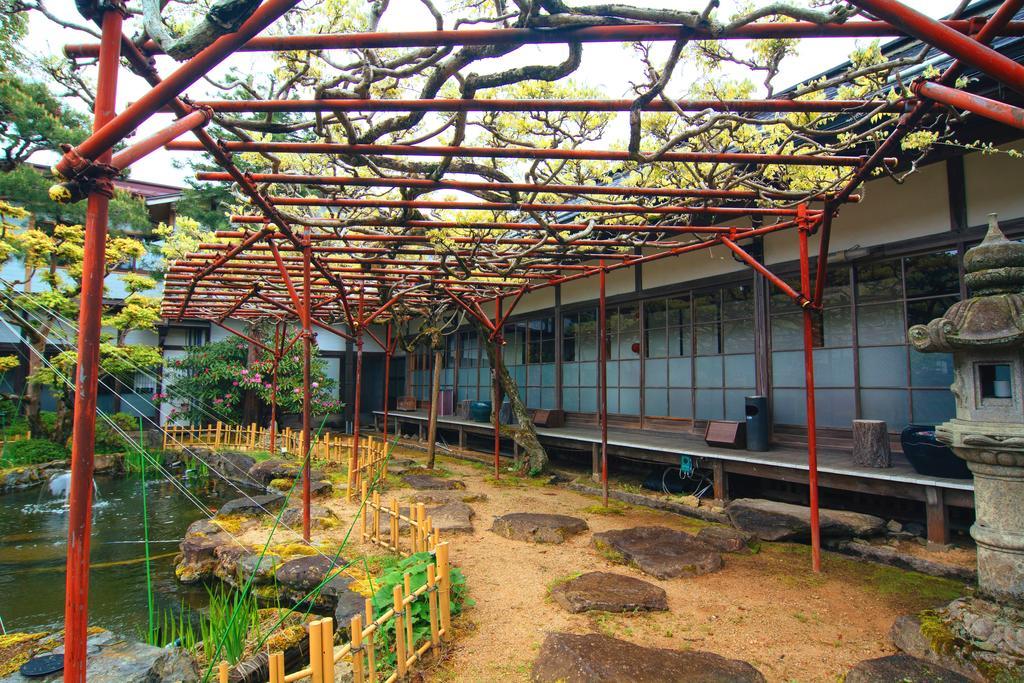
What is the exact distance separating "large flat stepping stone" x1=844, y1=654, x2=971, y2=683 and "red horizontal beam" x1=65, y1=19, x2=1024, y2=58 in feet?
9.63

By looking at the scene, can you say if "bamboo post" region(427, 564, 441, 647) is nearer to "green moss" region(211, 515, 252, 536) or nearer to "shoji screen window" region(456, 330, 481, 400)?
"green moss" region(211, 515, 252, 536)

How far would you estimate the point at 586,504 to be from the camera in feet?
23.0

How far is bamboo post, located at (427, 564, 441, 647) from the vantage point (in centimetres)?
324

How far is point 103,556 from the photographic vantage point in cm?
637

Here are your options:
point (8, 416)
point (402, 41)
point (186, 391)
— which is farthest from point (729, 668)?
point (8, 416)

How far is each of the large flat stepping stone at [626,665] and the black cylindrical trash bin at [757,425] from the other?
3981 millimetres

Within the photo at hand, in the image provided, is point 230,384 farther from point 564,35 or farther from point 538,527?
point 564,35

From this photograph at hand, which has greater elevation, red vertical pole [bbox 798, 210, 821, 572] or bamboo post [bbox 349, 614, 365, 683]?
red vertical pole [bbox 798, 210, 821, 572]

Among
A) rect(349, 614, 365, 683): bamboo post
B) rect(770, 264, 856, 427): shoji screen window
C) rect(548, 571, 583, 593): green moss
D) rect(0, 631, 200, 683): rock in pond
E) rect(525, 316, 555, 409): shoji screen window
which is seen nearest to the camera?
rect(0, 631, 200, 683): rock in pond

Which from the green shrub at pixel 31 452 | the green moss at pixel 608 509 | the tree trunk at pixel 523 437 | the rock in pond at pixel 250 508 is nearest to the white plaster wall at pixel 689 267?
the tree trunk at pixel 523 437

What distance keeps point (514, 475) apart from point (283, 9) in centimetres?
804

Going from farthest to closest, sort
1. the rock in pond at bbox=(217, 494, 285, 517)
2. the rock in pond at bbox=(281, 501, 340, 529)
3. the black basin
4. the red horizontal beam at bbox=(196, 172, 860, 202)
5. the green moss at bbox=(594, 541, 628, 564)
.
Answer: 1. the rock in pond at bbox=(217, 494, 285, 517)
2. the rock in pond at bbox=(281, 501, 340, 529)
3. the green moss at bbox=(594, 541, 628, 564)
4. the black basin
5. the red horizontal beam at bbox=(196, 172, 860, 202)

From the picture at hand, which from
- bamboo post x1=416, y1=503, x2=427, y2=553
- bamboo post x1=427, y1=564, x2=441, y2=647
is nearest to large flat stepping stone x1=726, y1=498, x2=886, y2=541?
bamboo post x1=416, y1=503, x2=427, y2=553

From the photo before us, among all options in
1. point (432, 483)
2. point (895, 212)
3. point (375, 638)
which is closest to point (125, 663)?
point (375, 638)
